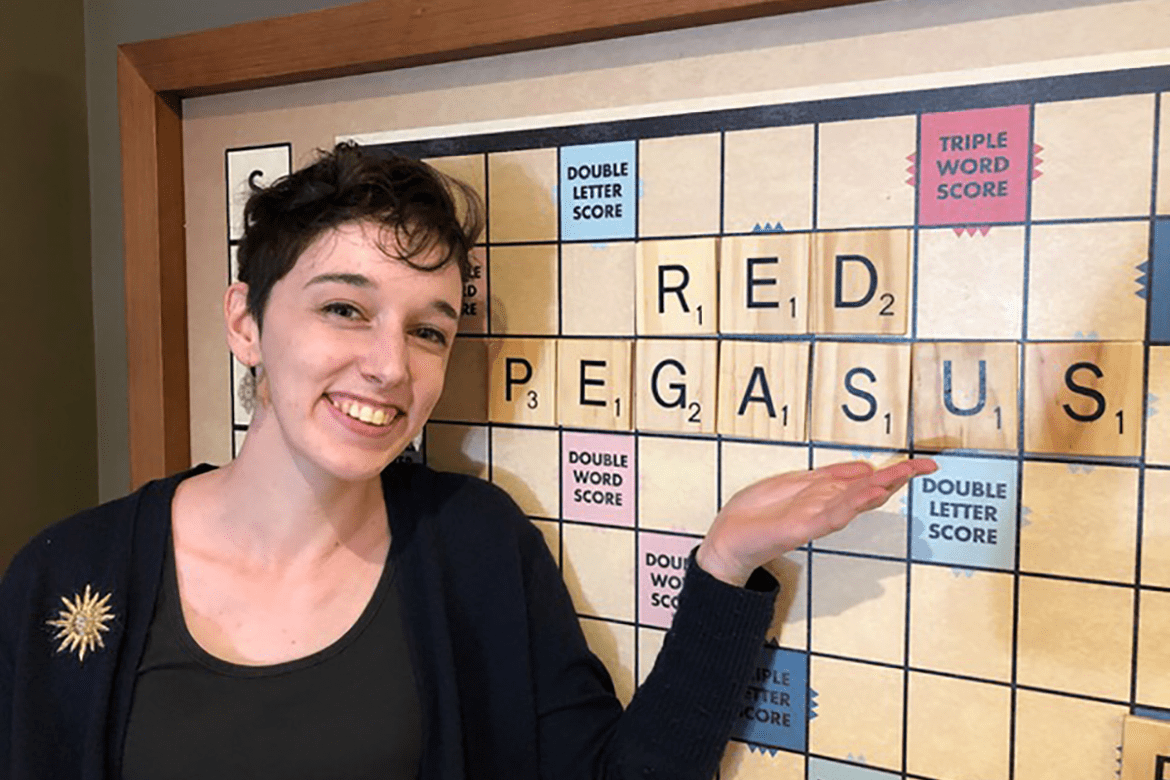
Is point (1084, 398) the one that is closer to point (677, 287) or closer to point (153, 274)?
point (677, 287)

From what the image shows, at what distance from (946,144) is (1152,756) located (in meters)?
0.56

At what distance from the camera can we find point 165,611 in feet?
3.00

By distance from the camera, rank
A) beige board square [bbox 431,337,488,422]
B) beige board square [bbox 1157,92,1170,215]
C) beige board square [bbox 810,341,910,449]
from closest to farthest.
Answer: beige board square [bbox 1157,92,1170,215]
beige board square [bbox 810,341,910,449]
beige board square [bbox 431,337,488,422]

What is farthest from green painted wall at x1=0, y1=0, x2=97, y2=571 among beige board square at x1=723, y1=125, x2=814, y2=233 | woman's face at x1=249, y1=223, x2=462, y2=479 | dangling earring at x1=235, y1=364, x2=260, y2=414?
beige board square at x1=723, y1=125, x2=814, y2=233

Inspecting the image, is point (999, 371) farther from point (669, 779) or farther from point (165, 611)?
point (165, 611)

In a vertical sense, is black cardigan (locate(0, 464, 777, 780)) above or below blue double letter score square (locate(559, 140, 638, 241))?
below

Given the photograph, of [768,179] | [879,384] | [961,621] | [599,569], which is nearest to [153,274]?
[599,569]

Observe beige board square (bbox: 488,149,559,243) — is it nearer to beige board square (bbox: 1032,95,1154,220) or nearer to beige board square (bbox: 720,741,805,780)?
beige board square (bbox: 1032,95,1154,220)

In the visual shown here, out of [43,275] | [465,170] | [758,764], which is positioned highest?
[465,170]

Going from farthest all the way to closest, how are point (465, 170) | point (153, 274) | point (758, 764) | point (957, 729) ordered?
point (153, 274)
point (465, 170)
point (758, 764)
point (957, 729)

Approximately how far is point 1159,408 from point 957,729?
0.34 meters

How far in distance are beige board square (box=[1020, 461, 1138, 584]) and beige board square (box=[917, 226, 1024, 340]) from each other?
13cm

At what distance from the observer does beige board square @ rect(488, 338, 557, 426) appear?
100 cm

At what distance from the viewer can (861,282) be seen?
84cm
